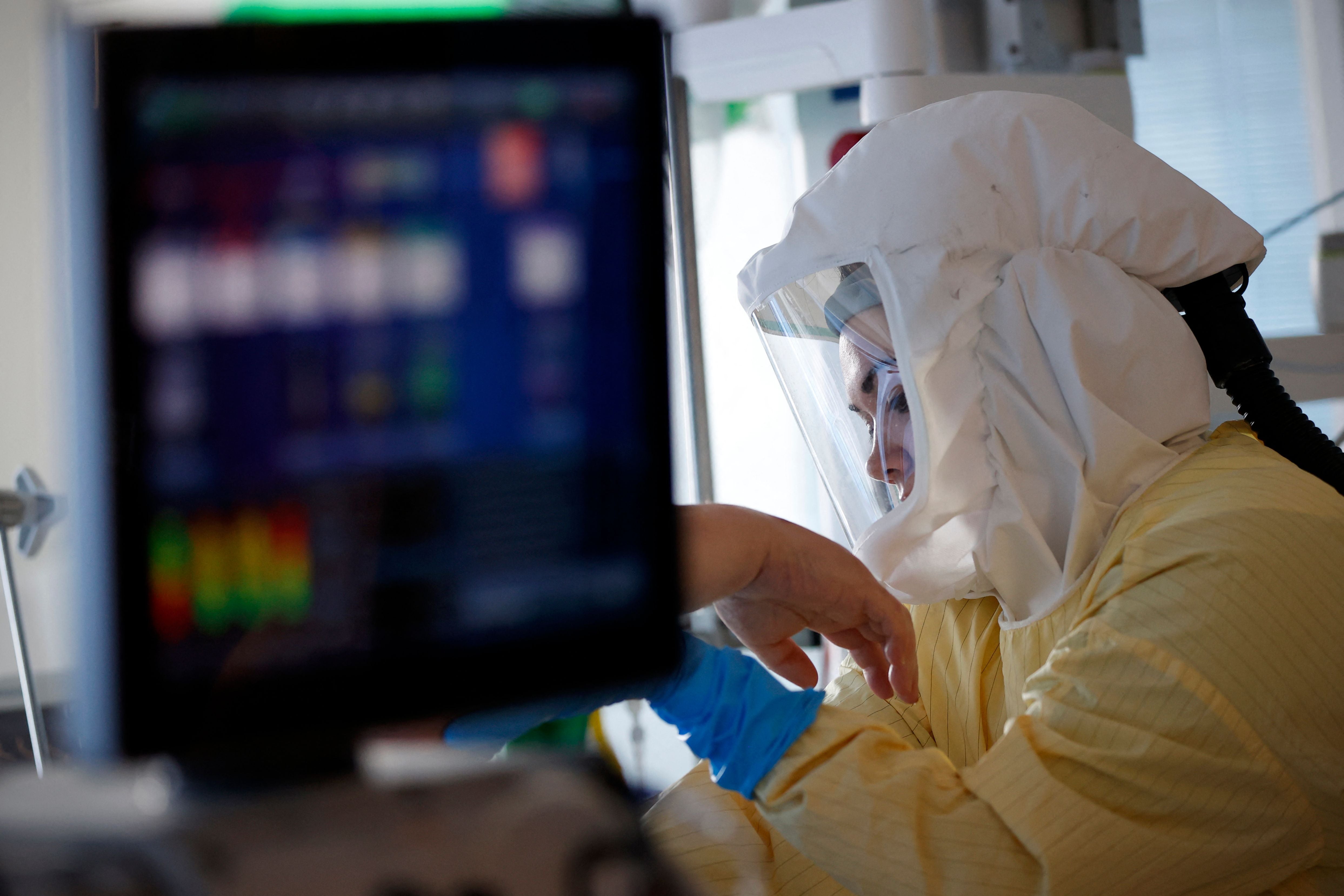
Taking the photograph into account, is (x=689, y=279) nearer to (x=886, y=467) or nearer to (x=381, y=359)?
(x=886, y=467)

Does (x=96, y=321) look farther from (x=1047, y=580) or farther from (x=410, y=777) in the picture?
(x=1047, y=580)

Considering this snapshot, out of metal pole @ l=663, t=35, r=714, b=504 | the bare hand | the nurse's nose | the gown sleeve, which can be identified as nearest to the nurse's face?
the nurse's nose

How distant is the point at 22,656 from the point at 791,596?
2.04 feet

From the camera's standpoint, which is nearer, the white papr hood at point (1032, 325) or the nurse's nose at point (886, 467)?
the white papr hood at point (1032, 325)

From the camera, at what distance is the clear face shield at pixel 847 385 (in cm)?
116

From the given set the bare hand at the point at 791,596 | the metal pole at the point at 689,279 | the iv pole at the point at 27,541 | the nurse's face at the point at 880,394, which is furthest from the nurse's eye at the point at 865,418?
the iv pole at the point at 27,541

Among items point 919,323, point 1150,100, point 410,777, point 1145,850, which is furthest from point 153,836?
point 1150,100

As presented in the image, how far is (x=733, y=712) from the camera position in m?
0.81

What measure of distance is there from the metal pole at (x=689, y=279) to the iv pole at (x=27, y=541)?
1.10 m

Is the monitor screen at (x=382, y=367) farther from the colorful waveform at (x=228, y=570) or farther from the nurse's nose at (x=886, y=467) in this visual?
the nurse's nose at (x=886, y=467)

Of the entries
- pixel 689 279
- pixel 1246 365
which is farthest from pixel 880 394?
pixel 689 279

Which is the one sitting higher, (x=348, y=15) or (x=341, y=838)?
(x=348, y=15)

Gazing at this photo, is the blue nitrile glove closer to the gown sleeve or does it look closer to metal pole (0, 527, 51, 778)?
the gown sleeve

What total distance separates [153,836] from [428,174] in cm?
25
